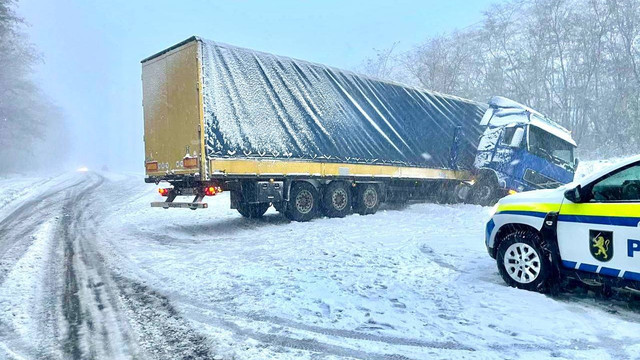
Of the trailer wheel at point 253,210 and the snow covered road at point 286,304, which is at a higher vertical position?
the trailer wheel at point 253,210

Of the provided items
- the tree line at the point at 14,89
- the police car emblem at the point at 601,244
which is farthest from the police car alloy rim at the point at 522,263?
the tree line at the point at 14,89

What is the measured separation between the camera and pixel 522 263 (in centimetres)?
462

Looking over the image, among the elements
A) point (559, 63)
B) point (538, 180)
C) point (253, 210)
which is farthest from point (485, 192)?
point (559, 63)

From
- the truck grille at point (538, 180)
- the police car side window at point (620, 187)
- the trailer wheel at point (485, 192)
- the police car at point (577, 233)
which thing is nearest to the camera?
the police car at point (577, 233)

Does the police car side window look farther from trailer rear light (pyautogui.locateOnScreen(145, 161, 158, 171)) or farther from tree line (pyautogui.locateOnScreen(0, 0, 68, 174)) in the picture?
tree line (pyautogui.locateOnScreen(0, 0, 68, 174))

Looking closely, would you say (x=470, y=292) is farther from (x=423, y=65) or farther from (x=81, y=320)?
(x=423, y=65)

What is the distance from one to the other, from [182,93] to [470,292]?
669cm

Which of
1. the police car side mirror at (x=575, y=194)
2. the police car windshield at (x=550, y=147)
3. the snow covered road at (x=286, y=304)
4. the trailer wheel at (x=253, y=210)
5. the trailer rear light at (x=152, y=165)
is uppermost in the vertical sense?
the police car windshield at (x=550, y=147)

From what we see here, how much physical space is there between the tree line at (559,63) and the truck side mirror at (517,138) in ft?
62.3

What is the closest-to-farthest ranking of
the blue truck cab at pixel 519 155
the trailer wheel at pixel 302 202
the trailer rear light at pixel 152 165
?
1. the trailer rear light at pixel 152 165
2. the trailer wheel at pixel 302 202
3. the blue truck cab at pixel 519 155

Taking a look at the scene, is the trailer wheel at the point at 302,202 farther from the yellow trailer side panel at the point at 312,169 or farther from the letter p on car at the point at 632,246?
the letter p on car at the point at 632,246

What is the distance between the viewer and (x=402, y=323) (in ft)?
12.1

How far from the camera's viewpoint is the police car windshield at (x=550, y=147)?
1307 cm

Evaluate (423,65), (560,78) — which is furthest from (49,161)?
(560,78)
